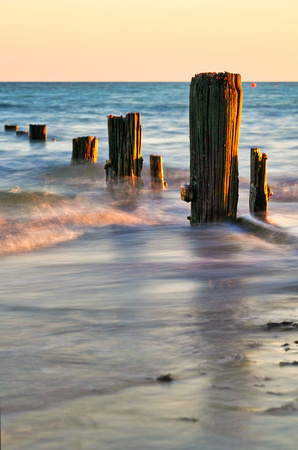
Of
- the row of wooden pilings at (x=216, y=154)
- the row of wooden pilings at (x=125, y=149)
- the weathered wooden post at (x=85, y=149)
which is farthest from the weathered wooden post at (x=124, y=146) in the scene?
the weathered wooden post at (x=85, y=149)

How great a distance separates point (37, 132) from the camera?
67.3 feet

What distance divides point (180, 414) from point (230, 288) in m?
2.11

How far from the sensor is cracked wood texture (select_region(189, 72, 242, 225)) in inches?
239

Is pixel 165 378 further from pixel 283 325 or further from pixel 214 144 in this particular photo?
pixel 214 144

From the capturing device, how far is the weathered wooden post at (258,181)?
6.70 metres

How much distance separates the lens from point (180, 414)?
7.63 feet

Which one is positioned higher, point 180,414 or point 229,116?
point 229,116

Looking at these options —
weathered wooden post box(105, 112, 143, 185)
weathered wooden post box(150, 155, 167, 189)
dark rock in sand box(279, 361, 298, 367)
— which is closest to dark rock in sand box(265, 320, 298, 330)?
dark rock in sand box(279, 361, 298, 367)

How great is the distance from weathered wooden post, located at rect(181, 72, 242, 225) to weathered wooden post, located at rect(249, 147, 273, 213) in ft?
1.23

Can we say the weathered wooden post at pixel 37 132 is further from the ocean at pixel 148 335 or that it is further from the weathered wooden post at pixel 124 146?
the ocean at pixel 148 335

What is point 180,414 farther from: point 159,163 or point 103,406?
point 159,163

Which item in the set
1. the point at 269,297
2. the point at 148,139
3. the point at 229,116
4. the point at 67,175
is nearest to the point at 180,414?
the point at 269,297

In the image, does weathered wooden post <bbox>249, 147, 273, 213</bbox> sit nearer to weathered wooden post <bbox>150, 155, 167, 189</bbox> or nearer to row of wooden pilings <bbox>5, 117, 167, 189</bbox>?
row of wooden pilings <bbox>5, 117, 167, 189</bbox>

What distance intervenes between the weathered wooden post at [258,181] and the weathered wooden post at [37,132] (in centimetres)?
1456
